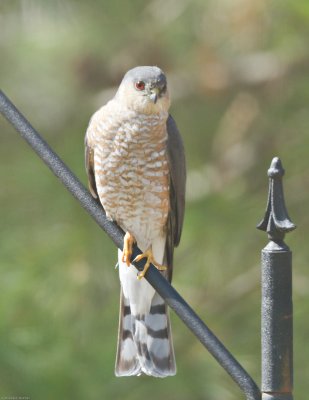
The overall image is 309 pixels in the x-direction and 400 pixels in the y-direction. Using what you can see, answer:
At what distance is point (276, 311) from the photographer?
160 centimetres

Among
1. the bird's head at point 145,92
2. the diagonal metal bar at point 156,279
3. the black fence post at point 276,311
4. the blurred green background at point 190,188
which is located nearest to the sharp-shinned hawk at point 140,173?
the bird's head at point 145,92

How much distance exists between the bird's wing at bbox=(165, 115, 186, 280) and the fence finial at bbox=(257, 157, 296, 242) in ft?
3.90

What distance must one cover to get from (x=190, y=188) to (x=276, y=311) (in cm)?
224

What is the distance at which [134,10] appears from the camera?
409 centimetres

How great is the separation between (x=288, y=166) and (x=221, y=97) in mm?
398

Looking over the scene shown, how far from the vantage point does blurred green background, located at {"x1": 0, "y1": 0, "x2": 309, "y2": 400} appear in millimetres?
3586

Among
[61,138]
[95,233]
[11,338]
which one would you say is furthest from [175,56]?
[11,338]

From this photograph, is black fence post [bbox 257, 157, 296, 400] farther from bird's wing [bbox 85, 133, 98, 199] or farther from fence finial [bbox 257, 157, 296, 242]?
bird's wing [bbox 85, 133, 98, 199]

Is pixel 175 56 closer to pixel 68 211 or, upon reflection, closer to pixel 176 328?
pixel 68 211

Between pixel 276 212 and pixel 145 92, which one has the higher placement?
pixel 145 92

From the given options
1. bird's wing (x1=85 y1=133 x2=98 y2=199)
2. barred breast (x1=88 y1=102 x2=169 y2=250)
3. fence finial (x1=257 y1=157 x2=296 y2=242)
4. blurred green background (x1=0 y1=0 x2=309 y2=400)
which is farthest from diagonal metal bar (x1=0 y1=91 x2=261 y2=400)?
blurred green background (x1=0 y1=0 x2=309 y2=400)

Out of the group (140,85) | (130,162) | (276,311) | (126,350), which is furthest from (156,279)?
(140,85)

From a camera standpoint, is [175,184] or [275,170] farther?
[175,184]

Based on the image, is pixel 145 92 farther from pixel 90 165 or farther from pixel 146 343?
pixel 146 343
